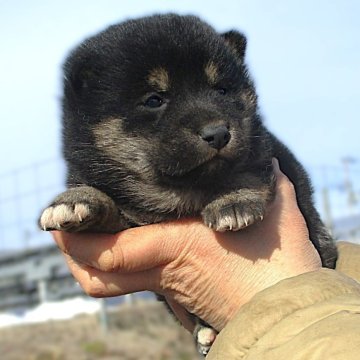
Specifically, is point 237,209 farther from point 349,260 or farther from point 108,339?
point 108,339

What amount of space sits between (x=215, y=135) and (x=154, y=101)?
0.39 metres

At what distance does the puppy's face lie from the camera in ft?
11.0

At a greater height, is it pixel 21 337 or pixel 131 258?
pixel 131 258

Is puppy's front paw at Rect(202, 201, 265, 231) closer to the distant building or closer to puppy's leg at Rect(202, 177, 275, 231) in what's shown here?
puppy's leg at Rect(202, 177, 275, 231)

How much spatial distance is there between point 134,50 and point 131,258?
100 centimetres

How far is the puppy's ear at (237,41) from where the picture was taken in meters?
4.06

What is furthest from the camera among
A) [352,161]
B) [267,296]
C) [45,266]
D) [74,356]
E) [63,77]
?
[352,161]

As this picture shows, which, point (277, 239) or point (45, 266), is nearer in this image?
point (277, 239)

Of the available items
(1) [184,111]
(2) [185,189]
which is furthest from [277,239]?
(1) [184,111]

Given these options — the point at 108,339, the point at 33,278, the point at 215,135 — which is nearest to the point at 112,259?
the point at 215,135

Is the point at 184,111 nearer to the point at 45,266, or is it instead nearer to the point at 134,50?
the point at 134,50

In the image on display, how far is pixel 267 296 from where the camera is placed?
2.68 m

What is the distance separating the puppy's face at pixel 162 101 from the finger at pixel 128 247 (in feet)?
1.00

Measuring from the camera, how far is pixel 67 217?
331cm
